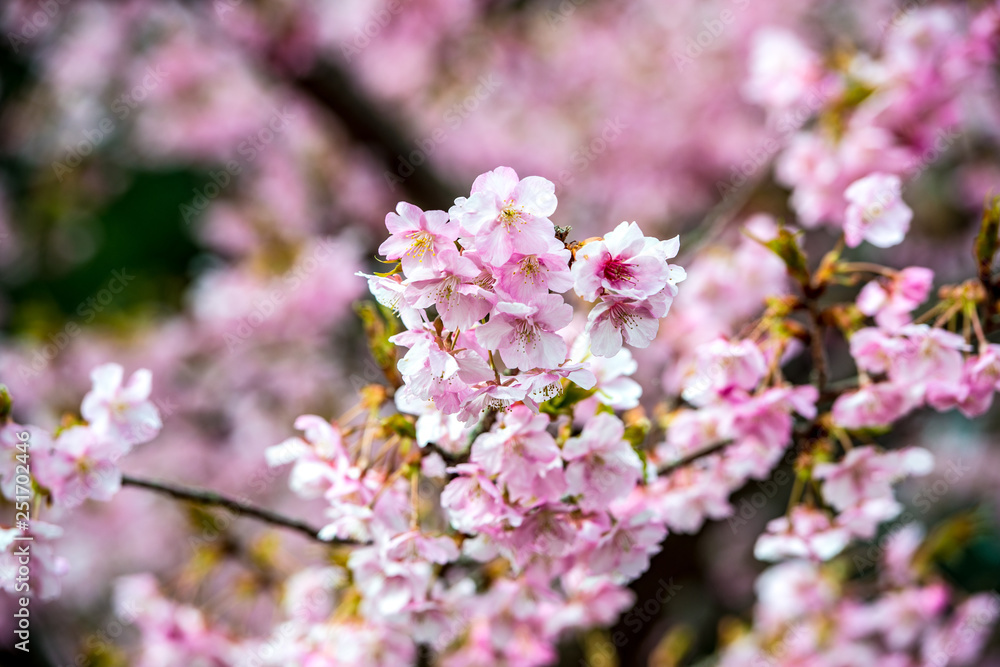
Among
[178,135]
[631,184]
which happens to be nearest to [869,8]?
[631,184]

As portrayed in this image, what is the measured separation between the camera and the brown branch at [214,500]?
1261 millimetres

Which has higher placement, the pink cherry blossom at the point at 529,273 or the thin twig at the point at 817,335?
the pink cherry blossom at the point at 529,273

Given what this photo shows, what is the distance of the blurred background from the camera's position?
2.29 m

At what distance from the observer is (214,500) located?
50.8 inches

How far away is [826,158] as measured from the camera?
7.20 ft

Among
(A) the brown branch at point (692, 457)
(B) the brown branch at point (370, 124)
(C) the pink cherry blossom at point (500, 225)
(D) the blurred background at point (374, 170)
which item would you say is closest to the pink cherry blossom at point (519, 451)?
(C) the pink cherry blossom at point (500, 225)

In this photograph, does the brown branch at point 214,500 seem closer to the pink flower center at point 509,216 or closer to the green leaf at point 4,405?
the green leaf at point 4,405

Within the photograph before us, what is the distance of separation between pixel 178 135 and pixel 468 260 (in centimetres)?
435

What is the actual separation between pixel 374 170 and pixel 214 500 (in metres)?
3.05

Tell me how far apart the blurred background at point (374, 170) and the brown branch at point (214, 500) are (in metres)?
0.53

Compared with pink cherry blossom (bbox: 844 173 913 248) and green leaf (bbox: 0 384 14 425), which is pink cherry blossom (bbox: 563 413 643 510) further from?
green leaf (bbox: 0 384 14 425)

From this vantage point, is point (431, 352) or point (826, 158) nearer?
point (431, 352)

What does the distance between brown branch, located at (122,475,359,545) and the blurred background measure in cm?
53

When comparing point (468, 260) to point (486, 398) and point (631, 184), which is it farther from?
point (631, 184)
